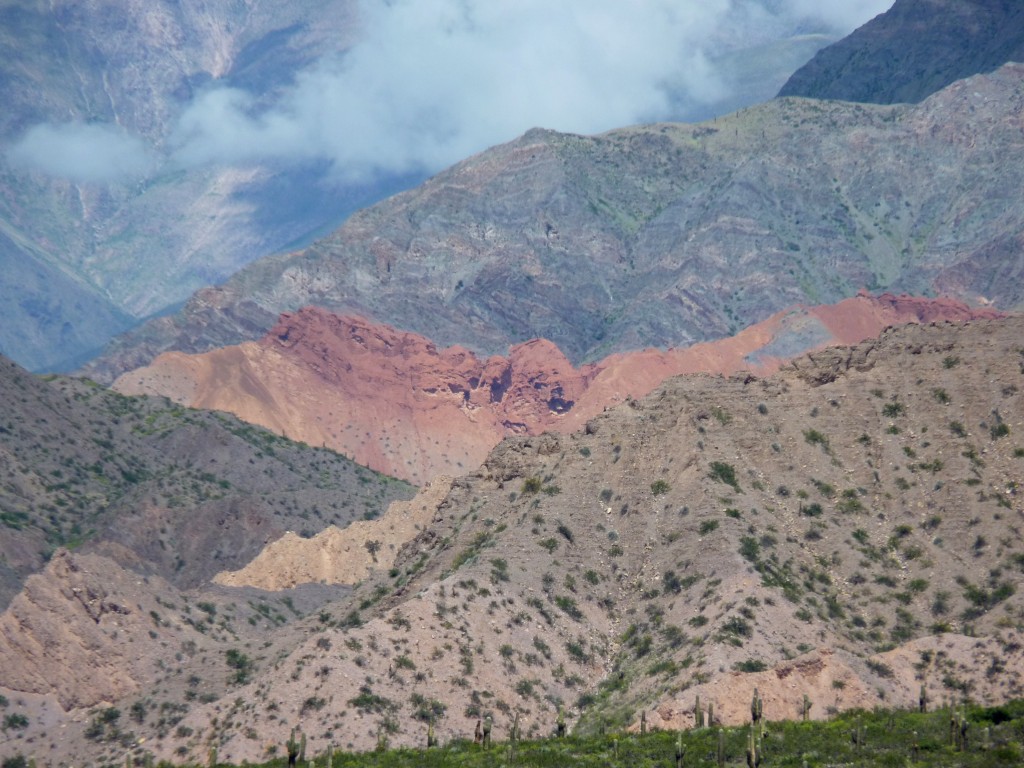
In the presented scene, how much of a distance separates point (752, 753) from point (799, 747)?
205 inches

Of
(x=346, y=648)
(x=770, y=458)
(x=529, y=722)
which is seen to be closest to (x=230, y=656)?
(x=346, y=648)

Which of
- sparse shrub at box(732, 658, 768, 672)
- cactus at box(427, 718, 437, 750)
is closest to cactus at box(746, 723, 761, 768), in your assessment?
sparse shrub at box(732, 658, 768, 672)

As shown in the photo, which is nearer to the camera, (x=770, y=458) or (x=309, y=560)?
(x=770, y=458)

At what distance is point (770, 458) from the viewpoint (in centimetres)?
12406

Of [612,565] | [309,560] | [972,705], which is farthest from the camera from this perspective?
[309,560]

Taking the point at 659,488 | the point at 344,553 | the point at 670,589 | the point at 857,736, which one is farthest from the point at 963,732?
the point at 344,553

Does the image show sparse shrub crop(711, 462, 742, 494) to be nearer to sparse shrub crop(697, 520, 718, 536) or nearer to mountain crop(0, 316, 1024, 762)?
mountain crop(0, 316, 1024, 762)

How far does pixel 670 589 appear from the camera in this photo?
112812mm

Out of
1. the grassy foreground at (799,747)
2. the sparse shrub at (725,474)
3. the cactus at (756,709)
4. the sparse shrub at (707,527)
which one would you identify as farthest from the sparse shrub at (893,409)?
the cactus at (756,709)

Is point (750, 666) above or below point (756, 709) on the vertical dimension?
above

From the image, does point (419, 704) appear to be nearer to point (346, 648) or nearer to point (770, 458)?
point (346, 648)

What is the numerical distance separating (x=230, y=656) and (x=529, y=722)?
97.9 feet

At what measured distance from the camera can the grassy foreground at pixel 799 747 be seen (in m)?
74.7

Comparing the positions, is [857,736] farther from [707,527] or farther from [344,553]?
[344,553]
